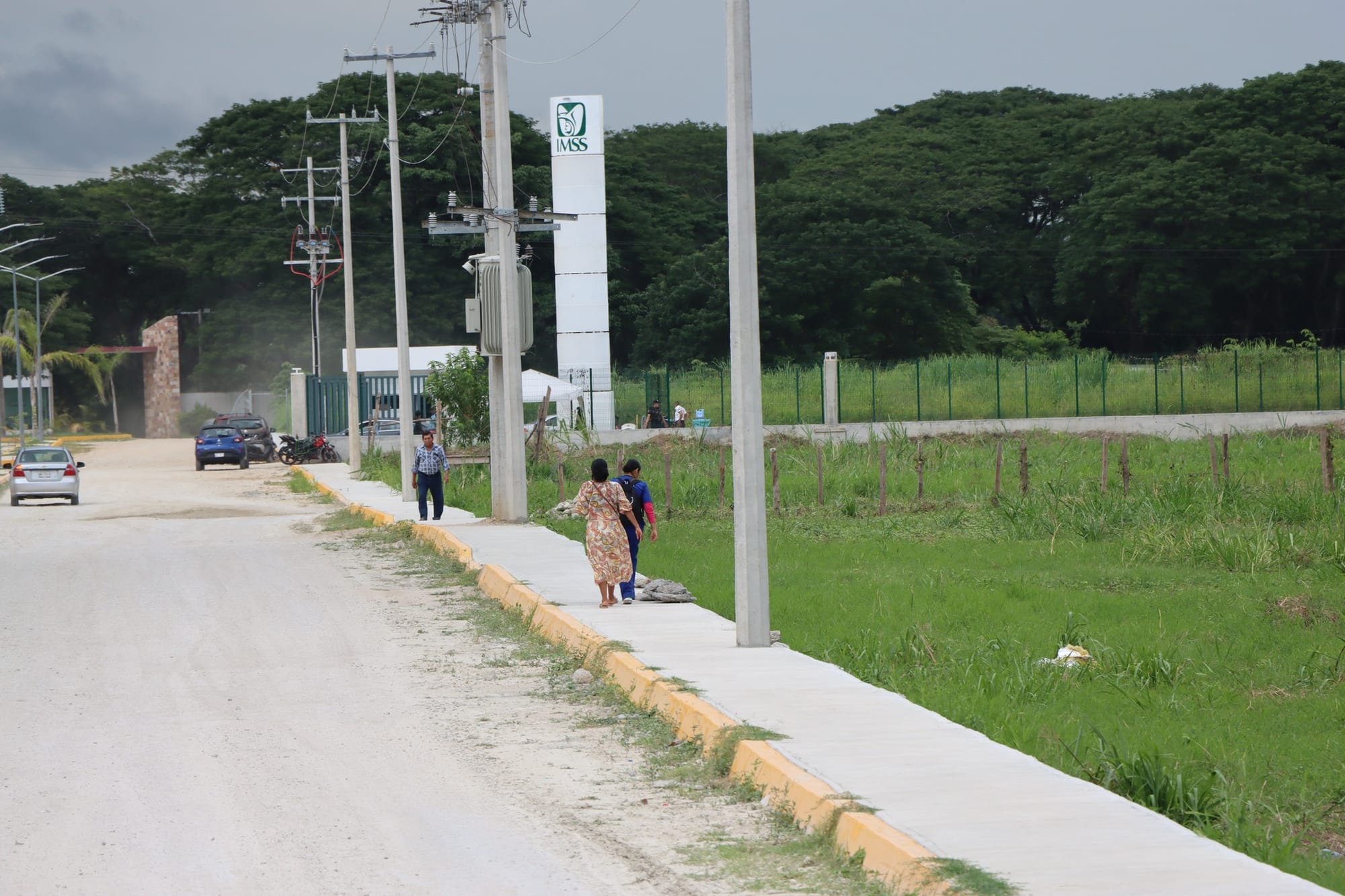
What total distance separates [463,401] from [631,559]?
1923cm

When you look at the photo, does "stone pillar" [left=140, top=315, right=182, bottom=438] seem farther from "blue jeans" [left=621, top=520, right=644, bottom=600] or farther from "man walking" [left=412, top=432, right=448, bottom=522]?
"blue jeans" [left=621, top=520, right=644, bottom=600]

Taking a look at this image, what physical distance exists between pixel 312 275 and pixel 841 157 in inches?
1321

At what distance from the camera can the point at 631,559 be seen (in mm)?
14211

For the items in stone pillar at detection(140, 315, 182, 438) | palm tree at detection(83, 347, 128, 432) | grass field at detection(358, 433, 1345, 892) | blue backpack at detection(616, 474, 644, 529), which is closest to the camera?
grass field at detection(358, 433, 1345, 892)

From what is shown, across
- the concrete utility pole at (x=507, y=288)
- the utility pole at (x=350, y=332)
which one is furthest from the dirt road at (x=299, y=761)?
the utility pole at (x=350, y=332)

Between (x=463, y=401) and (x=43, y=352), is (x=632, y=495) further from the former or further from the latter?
(x=43, y=352)

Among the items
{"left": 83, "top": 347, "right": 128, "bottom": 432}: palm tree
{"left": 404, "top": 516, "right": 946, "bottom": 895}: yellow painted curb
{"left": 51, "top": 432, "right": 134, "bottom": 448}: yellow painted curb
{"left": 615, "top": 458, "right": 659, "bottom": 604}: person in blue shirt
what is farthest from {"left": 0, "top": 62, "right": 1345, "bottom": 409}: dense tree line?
{"left": 404, "top": 516, "right": 946, "bottom": 895}: yellow painted curb

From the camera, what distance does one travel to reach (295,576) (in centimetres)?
1853

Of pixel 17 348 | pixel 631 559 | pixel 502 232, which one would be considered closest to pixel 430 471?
pixel 502 232

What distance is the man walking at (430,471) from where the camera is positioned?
2395 cm

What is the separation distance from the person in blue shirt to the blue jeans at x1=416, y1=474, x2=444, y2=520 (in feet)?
32.0

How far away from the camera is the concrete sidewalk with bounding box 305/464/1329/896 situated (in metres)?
5.72

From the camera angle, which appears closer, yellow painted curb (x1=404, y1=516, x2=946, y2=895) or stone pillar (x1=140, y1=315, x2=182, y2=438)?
yellow painted curb (x1=404, y1=516, x2=946, y2=895)

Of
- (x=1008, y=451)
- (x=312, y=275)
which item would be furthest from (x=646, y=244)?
(x=1008, y=451)
